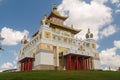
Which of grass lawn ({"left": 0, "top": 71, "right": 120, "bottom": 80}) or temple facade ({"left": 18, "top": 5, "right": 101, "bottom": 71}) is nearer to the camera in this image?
grass lawn ({"left": 0, "top": 71, "right": 120, "bottom": 80})

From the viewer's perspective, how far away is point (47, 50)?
52438mm

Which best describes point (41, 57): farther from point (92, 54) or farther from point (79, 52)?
point (92, 54)

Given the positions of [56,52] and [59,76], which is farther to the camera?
[56,52]

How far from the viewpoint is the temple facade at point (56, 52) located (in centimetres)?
5197

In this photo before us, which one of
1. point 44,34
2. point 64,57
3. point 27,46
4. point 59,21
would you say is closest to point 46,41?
point 44,34

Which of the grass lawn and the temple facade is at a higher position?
the temple facade

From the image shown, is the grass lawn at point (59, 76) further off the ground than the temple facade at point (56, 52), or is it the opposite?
the temple facade at point (56, 52)

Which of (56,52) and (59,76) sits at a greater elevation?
(56,52)

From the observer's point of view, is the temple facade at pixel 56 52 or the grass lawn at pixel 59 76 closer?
the grass lawn at pixel 59 76

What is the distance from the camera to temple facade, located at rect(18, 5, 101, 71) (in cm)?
5197

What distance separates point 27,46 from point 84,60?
1809cm

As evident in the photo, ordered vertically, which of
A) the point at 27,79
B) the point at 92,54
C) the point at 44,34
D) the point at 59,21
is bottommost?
the point at 27,79

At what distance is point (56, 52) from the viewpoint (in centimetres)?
Result: 5462

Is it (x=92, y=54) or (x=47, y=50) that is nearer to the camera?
(x=47, y=50)
